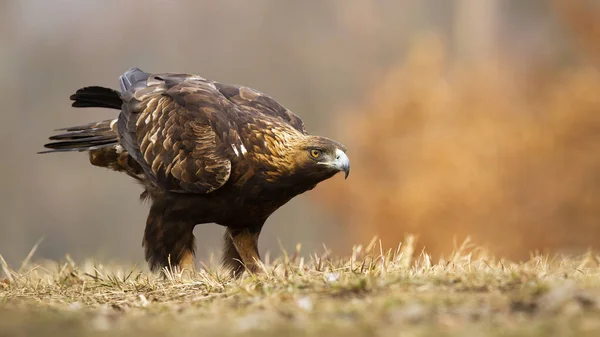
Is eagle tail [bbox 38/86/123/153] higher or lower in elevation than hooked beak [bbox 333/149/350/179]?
higher

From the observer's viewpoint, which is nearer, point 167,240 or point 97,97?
point 167,240

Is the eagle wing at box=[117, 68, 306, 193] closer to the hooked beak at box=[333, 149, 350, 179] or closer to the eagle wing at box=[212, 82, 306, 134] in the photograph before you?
the eagle wing at box=[212, 82, 306, 134]

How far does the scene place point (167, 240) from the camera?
6.98 m

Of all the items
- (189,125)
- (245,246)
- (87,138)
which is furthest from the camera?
(87,138)

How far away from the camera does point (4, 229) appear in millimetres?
18406

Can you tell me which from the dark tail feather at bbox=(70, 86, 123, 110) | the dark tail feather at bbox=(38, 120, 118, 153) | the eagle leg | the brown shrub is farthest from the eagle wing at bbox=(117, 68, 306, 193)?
the brown shrub

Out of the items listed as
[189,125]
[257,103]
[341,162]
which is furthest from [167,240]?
[341,162]

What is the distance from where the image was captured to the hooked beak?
244 inches

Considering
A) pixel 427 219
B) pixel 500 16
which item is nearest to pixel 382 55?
pixel 500 16

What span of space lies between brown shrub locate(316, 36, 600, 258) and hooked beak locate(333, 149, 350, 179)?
7.25m

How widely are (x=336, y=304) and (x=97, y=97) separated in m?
4.65

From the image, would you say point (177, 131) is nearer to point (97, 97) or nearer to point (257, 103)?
point (257, 103)

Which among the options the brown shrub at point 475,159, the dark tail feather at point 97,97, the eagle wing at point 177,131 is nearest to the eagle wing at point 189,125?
the eagle wing at point 177,131

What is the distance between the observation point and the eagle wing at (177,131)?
21.8 ft
